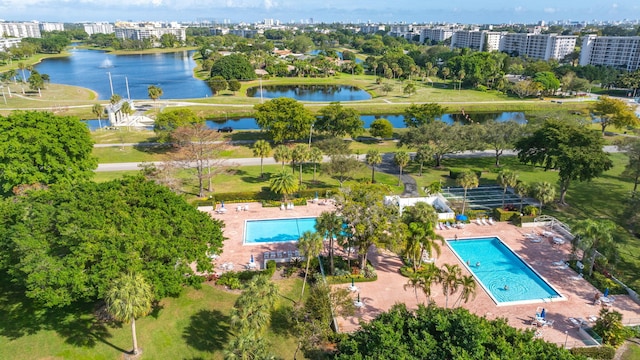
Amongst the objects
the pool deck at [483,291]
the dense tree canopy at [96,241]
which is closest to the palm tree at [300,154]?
the pool deck at [483,291]

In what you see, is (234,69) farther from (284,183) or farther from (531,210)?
(531,210)

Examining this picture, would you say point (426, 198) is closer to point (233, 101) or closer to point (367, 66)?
point (233, 101)

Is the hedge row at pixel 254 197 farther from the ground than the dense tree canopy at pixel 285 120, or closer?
closer

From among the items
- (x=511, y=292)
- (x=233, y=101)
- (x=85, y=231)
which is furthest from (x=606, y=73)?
(x=85, y=231)

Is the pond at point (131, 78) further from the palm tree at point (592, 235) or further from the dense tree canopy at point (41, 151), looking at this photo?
the palm tree at point (592, 235)

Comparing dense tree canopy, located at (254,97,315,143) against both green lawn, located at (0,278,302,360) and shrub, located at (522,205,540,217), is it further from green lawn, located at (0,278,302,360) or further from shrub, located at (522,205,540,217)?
green lawn, located at (0,278,302,360)

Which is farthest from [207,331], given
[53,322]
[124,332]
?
[53,322]
